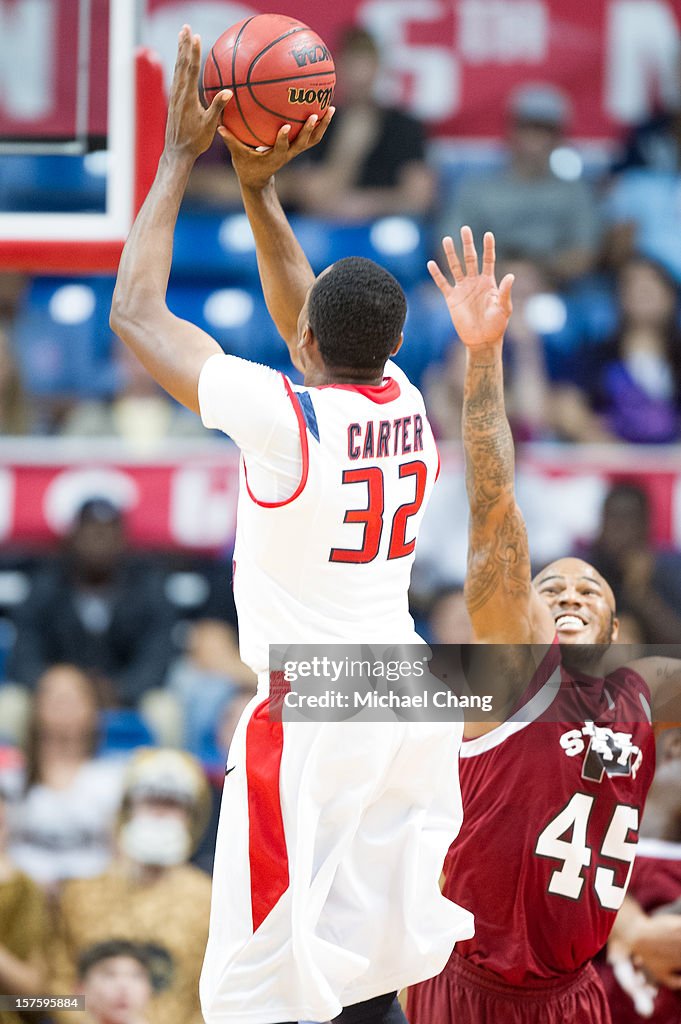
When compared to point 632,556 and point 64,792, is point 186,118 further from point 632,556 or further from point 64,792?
point 632,556

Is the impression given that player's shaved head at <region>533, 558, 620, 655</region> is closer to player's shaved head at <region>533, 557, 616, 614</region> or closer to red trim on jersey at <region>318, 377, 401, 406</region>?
player's shaved head at <region>533, 557, 616, 614</region>

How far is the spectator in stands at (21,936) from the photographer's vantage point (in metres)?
5.78

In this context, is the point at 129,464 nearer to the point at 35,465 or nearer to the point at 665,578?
the point at 35,465

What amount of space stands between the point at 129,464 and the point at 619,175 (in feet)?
13.9

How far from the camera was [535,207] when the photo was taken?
9.71m

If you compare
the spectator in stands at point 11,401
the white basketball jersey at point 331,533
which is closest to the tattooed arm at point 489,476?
the white basketball jersey at point 331,533

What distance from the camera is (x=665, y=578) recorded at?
26.6 ft

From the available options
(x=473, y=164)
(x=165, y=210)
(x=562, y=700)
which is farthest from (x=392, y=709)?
(x=473, y=164)

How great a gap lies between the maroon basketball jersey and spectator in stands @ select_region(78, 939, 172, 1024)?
6.08 feet

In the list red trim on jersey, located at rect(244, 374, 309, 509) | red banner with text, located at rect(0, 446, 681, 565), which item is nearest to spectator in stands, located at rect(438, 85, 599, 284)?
red banner with text, located at rect(0, 446, 681, 565)

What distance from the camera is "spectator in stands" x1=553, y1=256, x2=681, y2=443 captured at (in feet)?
29.3

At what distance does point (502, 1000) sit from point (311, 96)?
8.53ft

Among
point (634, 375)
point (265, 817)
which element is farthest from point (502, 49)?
point (265, 817)

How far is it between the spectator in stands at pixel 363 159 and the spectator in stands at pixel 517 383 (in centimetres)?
113
